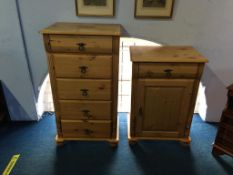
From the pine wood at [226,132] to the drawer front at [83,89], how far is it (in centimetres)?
100

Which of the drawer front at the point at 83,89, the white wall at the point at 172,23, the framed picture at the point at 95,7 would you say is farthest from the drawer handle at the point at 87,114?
the framed picture at the point at 95,7

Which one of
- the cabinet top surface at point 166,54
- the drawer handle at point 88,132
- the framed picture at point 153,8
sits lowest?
the drawer handle at point 88,132

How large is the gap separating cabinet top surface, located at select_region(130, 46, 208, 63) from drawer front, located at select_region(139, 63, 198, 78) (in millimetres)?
44

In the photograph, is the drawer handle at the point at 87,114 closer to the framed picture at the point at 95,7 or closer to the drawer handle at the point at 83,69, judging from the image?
the drawer handle at the point at 83,69

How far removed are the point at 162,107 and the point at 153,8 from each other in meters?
0.89

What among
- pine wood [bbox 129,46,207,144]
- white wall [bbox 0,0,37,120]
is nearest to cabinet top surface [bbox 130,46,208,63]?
pine wood [bbox 129,46,207,144]

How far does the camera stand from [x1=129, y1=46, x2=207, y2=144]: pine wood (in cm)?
168

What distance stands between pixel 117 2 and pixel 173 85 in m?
0.88

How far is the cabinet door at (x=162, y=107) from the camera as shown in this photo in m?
1.76

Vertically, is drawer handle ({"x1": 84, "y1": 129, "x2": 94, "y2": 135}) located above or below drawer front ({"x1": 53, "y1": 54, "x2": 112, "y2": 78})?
below

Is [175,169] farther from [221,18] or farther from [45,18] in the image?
[45,18]

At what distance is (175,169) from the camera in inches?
72.0

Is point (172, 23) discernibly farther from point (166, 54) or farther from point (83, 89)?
point (83, 89)

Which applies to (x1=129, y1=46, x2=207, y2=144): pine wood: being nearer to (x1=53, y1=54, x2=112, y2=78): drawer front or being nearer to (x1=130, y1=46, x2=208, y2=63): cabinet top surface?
(x1=130, y1=46, x2=208, y2=63): cabinet top surface
